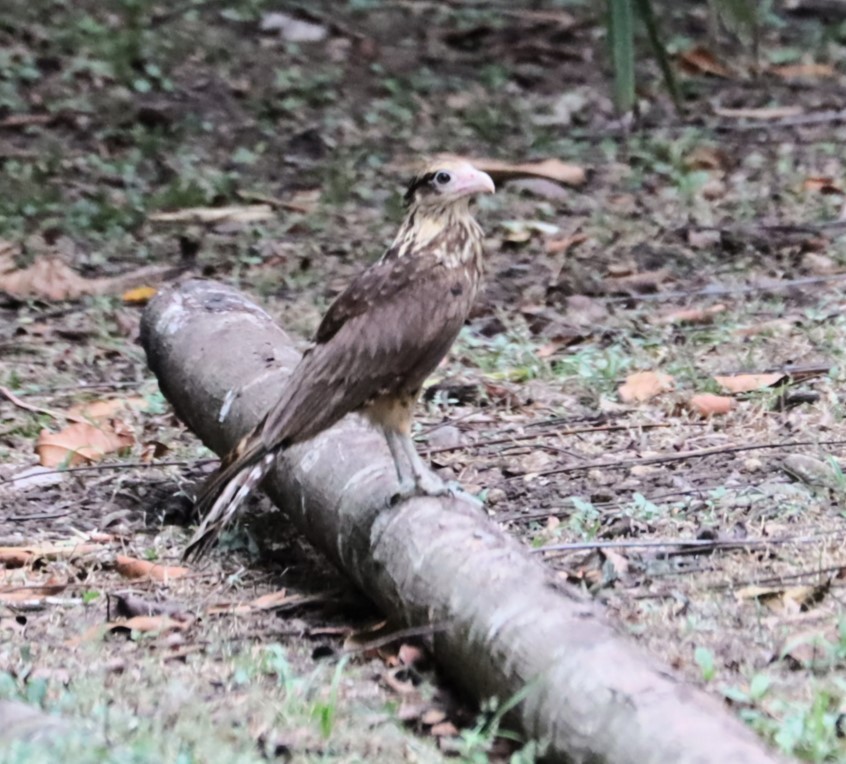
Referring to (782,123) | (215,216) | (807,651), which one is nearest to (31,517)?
(807,651)

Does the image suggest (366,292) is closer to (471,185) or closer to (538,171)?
(471,185)

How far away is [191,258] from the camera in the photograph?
916 centimetres

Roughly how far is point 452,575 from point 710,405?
238 centimetres

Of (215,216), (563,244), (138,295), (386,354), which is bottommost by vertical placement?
(215,216)

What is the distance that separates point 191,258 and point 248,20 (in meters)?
4.00

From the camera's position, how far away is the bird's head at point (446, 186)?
16.9 ft

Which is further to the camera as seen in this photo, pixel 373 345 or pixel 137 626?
pixel 373 345

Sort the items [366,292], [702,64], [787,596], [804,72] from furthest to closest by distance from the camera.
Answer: [702,64], [804,72], [366,292], [787,596]

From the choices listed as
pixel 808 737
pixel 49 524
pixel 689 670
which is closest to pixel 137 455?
pixel 49 524

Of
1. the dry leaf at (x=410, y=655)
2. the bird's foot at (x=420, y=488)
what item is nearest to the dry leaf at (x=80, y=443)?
the bird's foot at (x=420, y=488)

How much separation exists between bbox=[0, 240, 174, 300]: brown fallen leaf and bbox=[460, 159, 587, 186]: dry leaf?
7.40 feet

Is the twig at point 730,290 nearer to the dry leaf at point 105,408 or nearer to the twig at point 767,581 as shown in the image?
the dry leaf at point 105,408

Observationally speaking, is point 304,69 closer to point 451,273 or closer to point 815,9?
point 815,9

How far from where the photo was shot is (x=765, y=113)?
1116 centimetres
